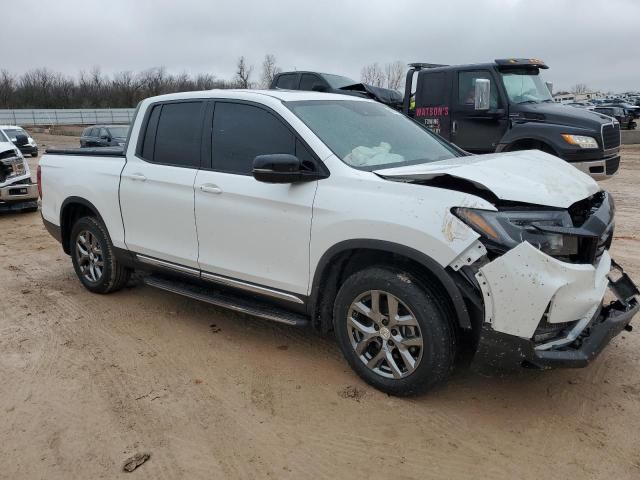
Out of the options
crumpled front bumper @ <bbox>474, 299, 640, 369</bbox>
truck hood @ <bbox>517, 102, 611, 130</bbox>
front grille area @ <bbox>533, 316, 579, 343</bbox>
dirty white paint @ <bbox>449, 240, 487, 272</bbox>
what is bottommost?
crumpled front bumper @ <bbox>474, 299, 640, 369</bbox>

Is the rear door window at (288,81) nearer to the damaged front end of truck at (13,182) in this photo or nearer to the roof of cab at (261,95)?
the damaged front end of truck at (13,182)

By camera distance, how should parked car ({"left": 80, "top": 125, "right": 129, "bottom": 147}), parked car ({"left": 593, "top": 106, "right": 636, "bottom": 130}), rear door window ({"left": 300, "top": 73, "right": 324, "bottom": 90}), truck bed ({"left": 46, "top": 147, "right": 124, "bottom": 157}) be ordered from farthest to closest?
parked car ({"left": 593, "top": 106, "right": 636, "bottom": 130})
parked car ({"left": 80, "top": 125, "right": 129, "bottom": 147})
rear door window ({"left": 300, "top": 73, "right": 324, "bottom": 90})
truck bed ({"left": 46, "top": 147, "right": 124, "bottom": 157})

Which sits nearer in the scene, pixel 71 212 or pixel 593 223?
pixel 593 223

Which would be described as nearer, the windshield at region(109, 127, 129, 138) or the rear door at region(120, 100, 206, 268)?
the rear door at region(120, 100, 206, 268)

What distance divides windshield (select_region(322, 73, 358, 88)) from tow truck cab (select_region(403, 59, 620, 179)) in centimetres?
246

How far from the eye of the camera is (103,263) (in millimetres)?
5309

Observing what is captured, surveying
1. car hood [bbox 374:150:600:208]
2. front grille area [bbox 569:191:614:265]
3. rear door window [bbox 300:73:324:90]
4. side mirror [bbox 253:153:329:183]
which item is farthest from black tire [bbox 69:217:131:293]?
rear door window [bbox 300:73:324:90]

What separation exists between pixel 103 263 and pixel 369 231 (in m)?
3.06

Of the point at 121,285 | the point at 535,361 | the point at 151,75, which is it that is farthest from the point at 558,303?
the point at 151,75

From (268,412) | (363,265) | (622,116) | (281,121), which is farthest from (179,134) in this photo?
(622,116)

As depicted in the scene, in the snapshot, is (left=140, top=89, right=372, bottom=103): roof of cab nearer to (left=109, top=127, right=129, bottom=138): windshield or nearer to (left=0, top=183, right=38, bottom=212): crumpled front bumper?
(left=0, top=183, right=38, bottom=212): crumpled front bumper

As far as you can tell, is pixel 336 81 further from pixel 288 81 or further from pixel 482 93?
pixel 482 93

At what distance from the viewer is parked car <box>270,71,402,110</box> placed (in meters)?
11.7

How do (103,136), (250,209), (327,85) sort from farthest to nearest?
(103,136) < (327,85) < (250,209)
